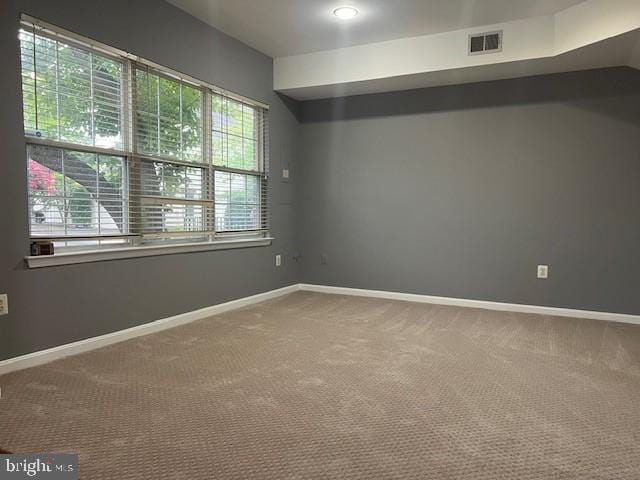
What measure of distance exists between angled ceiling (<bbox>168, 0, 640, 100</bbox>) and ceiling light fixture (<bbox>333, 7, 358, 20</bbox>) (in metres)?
0.05

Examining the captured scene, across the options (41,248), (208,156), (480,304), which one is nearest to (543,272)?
(480,304)

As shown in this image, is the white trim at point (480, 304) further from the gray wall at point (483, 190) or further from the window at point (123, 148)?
the window at point (123, 148)

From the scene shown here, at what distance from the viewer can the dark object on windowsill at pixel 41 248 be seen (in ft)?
8.32

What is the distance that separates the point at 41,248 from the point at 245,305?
201 centimetres

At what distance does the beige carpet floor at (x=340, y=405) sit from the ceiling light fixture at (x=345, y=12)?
8.20 feet

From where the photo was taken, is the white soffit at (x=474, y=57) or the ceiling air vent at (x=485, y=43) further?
the ceiling air vent at (x=485, y=43)

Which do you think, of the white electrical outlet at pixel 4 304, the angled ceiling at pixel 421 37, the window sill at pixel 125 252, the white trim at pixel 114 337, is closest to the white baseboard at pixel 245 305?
the white trim at pixel 114 337

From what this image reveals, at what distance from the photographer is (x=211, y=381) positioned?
2.38 meters

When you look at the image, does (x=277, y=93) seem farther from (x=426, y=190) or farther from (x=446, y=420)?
(x=446, y=420)

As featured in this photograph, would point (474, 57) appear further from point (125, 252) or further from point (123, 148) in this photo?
point (125, 252)

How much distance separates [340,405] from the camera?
210 centimetres

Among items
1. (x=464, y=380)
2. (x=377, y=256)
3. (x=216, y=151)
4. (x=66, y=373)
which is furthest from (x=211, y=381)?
(x=377, y=256)

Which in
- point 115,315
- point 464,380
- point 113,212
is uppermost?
point 113,212

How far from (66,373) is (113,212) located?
111cm
